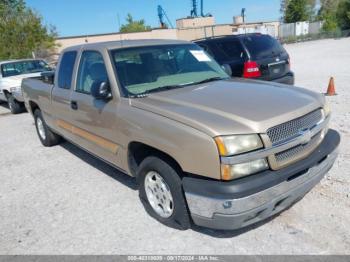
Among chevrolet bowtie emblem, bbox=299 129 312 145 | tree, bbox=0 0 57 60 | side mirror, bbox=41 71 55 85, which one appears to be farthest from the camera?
tree, bbox=0 0 57 60

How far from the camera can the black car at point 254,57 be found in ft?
24.6

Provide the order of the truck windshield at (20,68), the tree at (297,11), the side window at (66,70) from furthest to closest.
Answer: the tree at (297,11) < the truck windshield at (20,68) < the side window at (66,70)

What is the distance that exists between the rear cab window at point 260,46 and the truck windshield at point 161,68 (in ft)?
11.1

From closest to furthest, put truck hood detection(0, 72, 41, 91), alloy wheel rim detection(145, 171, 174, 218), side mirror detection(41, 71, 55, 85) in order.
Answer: alloy wheel rim detection(145, 171, 174, 218), side mirror detection(41, 71, 55, 85), truck hood detection(0, 72, 41, 91)

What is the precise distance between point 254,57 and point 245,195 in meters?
5.50

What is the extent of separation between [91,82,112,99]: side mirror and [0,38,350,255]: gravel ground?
133cm

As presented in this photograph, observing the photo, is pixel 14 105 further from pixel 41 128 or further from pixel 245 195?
pixel 245 195

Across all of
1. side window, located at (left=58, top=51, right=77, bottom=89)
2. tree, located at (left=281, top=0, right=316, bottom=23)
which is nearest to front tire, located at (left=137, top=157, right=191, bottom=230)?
side window, located at (left=58, top=51, right=77, bottom=89)

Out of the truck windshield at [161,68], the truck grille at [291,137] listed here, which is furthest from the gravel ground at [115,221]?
the truck windshield at [161,68]

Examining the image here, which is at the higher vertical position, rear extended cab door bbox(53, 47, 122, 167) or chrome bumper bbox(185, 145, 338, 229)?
rear extended cab door bbox(53, 47, 122, 167)

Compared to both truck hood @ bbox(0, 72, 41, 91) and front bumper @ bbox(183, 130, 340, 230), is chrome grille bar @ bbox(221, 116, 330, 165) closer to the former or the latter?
front bumper @ bbox(183, 130, 340, 230)

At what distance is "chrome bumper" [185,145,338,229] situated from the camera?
2.69 meters

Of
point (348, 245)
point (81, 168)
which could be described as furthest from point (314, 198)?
point (81, 168)

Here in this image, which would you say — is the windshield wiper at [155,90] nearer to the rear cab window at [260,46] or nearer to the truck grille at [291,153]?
the truck grille at [291,153]
